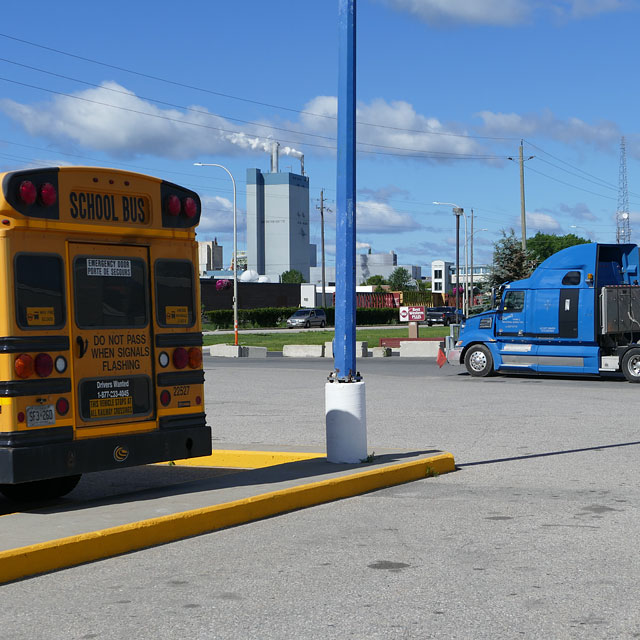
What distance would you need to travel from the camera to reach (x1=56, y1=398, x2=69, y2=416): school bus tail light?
26.3 feet

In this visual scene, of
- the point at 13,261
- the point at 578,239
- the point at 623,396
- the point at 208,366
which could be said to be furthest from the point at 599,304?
the point at 578,239

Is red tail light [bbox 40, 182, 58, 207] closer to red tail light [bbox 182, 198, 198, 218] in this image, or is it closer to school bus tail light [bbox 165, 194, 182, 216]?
school bus tail light [bbox 165, 194, 182, 216]

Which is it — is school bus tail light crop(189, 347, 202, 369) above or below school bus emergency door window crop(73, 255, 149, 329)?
below

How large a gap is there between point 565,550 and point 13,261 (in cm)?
466

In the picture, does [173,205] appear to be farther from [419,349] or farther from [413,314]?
[413,314]

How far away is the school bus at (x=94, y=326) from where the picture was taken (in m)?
7.80

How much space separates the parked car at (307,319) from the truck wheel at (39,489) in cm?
6856

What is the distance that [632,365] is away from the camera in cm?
2380

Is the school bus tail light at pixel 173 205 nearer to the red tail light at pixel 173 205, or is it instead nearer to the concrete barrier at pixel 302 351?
the red tail light at pixel 173 205

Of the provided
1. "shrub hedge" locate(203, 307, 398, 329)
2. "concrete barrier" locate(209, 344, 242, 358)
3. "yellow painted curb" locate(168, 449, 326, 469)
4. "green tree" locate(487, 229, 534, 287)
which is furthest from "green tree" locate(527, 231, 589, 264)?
"yellow painted curb" locate(168, 449, 326, 469)

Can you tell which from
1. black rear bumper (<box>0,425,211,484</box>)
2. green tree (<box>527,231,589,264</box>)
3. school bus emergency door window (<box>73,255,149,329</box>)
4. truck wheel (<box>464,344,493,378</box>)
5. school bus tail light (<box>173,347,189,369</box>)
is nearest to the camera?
black rear bumper (<box>0,425,211,484</box>)

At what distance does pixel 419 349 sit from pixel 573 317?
1384 centimetres

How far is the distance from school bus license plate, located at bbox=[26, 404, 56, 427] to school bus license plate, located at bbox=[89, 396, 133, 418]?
1.36 ft

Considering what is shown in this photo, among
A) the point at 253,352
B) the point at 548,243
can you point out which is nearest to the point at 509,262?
the point at 253,352
